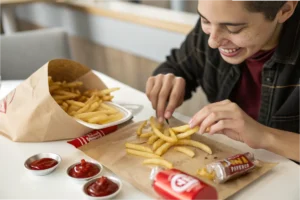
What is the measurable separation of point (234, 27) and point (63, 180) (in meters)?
0.62

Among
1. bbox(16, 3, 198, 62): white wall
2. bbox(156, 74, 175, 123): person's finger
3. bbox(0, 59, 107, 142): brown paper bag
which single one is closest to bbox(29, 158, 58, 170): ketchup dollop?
bbox(0, 59, 107, 142): brown paper bag

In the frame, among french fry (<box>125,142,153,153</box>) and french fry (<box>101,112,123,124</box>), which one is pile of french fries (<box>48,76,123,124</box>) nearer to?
french fry (<box>101,112,123,124</box>)

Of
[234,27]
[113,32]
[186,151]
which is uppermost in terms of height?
[234,27]

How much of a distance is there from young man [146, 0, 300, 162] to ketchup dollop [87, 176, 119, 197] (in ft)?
0.96

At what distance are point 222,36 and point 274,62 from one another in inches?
11.8

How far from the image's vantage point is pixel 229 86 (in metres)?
1.55

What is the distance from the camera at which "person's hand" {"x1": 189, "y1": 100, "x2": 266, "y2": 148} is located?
3.47 ft

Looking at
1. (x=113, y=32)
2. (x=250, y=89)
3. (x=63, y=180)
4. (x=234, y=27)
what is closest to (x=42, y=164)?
(x=63, y=180)

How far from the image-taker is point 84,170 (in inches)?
38.3

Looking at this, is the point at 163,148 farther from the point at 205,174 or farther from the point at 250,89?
the point at 250,89

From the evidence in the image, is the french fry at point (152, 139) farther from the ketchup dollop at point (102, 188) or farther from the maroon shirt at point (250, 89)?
the maroon shirt at point (250, 89)

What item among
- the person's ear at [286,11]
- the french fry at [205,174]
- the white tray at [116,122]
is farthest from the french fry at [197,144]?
the person's ear at [286,11]

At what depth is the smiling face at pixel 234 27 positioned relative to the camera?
109cm

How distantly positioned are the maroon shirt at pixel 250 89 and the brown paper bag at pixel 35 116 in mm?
655
